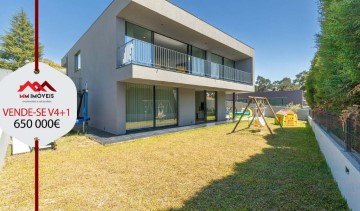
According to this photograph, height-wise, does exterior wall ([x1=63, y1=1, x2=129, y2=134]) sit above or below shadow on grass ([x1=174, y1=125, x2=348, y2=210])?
above

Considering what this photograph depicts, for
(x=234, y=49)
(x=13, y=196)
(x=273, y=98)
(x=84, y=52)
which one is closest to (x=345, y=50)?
(x=13, y=196)

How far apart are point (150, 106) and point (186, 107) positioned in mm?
3112

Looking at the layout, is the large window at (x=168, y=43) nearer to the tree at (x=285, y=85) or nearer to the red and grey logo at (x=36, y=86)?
the red and grey logo at (x=36, y=86)

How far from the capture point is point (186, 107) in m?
13.4

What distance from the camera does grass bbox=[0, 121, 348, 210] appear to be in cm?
325

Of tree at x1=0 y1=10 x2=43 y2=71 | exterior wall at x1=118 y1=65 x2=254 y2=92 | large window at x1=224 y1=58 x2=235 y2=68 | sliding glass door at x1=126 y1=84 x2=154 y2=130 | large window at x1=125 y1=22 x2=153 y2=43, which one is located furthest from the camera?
tree at x1=0 y1=10 x2=43 y2=71

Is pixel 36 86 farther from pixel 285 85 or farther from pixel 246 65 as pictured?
pixel 285 85

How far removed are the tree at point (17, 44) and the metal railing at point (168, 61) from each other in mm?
32987

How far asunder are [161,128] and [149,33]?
5.76 metres

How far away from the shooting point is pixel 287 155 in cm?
613

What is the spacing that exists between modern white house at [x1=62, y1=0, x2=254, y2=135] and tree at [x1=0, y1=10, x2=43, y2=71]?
91.0 ft

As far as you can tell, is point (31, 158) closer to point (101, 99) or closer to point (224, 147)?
point (101, 99)

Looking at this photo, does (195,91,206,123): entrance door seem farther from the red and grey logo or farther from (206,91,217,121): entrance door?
the red and grey logo

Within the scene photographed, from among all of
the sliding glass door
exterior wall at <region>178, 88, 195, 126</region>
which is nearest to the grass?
the sliding glass door
